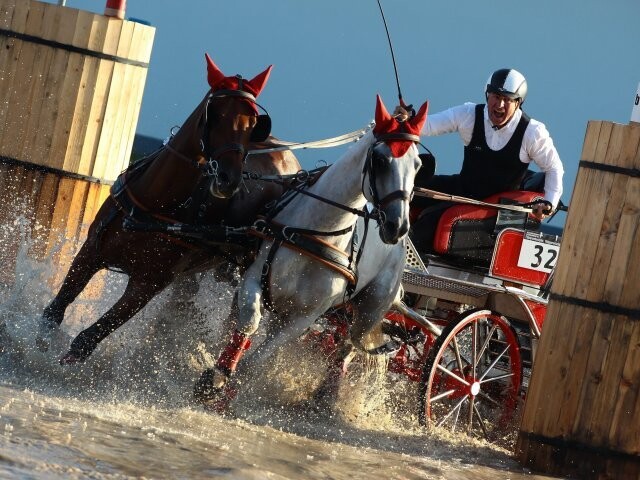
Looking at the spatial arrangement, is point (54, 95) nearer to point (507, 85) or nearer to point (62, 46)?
point (62, 46)

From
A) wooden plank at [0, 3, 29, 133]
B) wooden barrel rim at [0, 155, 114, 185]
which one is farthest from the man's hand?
wooden plank at [0, 3, 29, 133]

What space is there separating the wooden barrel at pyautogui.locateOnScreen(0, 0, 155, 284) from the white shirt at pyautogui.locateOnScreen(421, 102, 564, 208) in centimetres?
219

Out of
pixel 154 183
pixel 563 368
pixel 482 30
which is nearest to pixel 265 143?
pixel 154 183

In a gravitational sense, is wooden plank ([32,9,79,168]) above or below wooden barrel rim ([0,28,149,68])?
below

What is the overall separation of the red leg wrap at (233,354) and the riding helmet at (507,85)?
2.21 meters

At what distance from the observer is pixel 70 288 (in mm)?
6910

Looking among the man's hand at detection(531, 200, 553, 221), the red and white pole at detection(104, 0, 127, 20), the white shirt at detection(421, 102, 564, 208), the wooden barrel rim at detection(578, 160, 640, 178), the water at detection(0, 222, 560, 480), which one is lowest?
the water at detection(0, 222, 560, 480)

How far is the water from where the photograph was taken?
5094mm

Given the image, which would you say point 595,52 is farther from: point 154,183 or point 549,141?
point 154,183

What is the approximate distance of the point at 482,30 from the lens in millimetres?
14555

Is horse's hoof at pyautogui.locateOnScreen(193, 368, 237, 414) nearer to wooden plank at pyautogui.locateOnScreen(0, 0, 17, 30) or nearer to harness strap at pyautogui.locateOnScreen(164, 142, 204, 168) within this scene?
harness strap at pyautogui.locateOnScreen(164, 142, 204, 168)

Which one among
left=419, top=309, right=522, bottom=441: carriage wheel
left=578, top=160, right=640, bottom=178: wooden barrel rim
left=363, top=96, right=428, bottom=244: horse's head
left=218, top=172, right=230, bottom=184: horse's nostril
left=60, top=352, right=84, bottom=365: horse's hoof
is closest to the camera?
left=363, top=96, right=428, bottom=244: horse's head

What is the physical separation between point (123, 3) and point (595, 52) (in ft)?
23.6

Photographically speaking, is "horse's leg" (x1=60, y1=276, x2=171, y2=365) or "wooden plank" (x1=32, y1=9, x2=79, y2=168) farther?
"wooden plank" (x1=32, y1=9, x2=79, y2=168)
